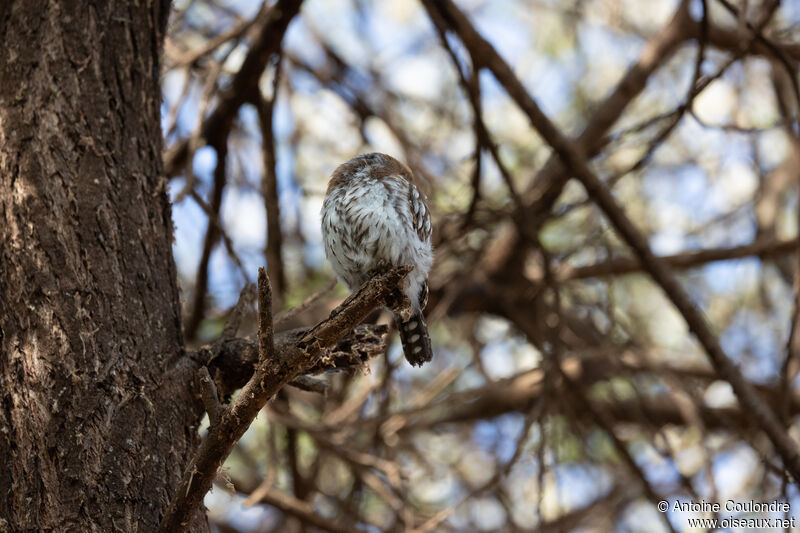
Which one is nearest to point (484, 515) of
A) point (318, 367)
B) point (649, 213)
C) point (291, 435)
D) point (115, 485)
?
point (291, 435)

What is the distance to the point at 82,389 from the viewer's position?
2367 millimetres

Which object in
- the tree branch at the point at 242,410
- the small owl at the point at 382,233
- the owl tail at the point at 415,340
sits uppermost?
the small owl at the point at 382,233

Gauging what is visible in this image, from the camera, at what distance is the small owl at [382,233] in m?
3.29

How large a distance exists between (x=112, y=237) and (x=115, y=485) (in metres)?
Answer: 0.81

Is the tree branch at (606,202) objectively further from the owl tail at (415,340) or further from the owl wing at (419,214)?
the owl tail at (415,340)

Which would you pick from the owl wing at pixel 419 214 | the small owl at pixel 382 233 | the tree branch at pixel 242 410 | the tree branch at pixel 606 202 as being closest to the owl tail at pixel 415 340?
the small owl at pixel 382 233

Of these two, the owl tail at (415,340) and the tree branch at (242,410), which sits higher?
the owl tail at (415,340)

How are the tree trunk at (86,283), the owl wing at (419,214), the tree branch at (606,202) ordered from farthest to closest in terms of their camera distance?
the tree branch at (606,202), the owl wing at (419,214), the tree trunk at (86,283)

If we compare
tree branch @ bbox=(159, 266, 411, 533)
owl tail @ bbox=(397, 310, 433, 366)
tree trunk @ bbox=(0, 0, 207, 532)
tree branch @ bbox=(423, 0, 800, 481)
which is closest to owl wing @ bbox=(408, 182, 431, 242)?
owl tail @ bbox=(397, 310, 433, 366)

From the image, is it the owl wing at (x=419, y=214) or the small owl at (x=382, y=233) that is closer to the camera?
the small owl at (x=382, y=233)

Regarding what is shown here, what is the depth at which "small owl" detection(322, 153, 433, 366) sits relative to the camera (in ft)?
10.8

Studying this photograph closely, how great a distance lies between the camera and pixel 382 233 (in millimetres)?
3258

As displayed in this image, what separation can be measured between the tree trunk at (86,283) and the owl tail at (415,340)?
1059 mm

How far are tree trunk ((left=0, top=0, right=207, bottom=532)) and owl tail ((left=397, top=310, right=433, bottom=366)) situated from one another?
1.06 m
